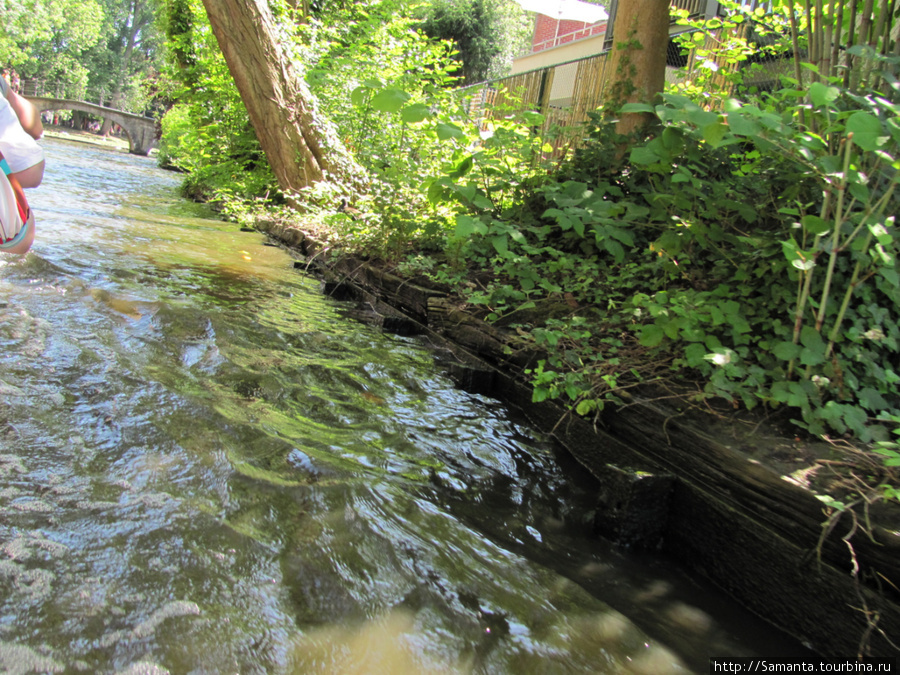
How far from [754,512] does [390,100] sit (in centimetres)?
266

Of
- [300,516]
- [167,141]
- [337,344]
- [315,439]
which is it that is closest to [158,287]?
[337,344]

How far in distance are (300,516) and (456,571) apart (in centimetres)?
62

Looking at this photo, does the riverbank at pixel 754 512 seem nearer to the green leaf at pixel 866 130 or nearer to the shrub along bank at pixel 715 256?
the shrub along bank at pixel 715 256

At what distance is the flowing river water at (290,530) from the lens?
1.70 meters

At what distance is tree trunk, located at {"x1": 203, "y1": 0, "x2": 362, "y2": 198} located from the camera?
9148 millimetres

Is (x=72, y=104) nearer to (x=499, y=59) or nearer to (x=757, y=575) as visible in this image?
(x=499, y=59)

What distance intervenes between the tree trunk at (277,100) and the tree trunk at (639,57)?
4967 millimetres

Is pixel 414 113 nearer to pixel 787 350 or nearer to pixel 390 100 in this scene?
pixel 390 100

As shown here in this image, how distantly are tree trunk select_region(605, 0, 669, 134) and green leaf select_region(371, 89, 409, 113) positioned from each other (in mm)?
2609

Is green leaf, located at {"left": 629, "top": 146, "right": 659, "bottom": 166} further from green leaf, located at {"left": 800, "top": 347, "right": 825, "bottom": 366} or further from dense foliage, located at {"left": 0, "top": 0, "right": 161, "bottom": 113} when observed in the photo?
dense foliage, located at {"left": 0, "top": 0, "right": 161, "bottom": 113}

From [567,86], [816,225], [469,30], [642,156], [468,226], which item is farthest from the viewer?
[469,30]

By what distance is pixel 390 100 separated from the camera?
3262 millimetres

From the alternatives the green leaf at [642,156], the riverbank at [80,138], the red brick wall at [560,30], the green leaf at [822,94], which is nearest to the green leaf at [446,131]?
the green leaf at [642,156]

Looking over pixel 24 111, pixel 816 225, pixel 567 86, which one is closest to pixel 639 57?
pixel 816 225
